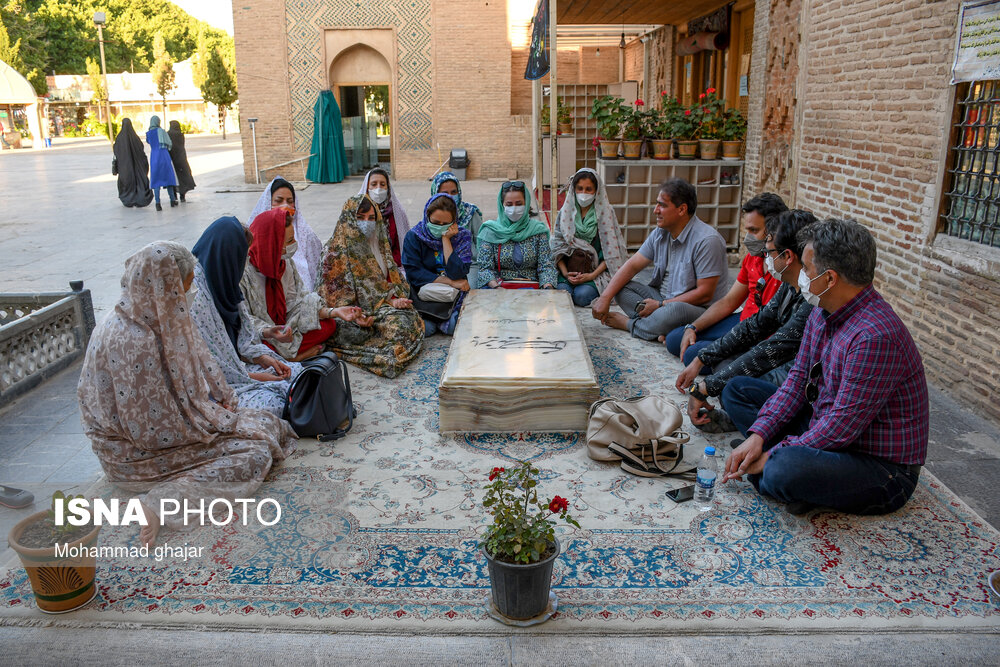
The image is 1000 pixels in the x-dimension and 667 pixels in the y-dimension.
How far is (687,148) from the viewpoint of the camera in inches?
301

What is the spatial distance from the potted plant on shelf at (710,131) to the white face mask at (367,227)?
12.8ft

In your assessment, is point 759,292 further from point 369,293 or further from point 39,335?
point 39,335

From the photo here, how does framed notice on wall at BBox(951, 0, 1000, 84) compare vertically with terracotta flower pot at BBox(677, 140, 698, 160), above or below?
above

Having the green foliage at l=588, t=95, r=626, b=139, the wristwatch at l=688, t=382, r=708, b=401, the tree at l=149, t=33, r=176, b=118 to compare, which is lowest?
the wristwatch at l=688, t=382, r=708, b=401

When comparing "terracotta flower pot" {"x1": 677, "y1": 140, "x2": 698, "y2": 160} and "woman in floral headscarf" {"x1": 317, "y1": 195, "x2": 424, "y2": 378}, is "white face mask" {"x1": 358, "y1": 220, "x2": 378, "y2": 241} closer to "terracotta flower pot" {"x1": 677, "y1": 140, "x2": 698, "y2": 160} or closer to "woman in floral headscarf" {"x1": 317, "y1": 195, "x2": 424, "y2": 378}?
"woman in floral headscarf" {"x1": 317, "y1": 195, "x2": 424, "y2": 378}

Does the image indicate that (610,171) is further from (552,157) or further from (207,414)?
(207,414)

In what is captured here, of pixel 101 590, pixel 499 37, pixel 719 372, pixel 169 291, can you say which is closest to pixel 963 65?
pixel 719 372

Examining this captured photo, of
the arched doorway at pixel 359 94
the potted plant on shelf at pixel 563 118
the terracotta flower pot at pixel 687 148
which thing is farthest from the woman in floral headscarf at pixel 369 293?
the arched doorway at pixel 359 94

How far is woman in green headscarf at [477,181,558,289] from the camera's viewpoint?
5.69 meters

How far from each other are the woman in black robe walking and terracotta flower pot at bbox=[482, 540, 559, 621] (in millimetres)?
A: 12358

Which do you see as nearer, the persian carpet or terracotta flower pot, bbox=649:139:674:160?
the persian carpet

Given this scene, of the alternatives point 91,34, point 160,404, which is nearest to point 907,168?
point 160,404

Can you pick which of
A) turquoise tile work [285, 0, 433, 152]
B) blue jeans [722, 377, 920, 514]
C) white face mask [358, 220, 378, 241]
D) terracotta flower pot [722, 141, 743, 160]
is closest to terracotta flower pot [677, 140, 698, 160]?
terracotta flower pot [722, 141, 743, 160]

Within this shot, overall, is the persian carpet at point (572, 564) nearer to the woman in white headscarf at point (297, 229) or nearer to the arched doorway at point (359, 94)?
the woman in white headscarf at point (297, 229)
